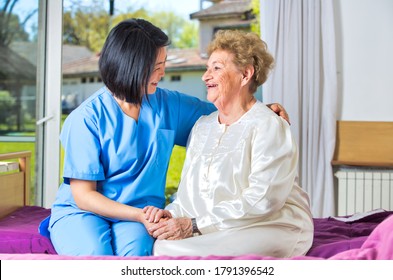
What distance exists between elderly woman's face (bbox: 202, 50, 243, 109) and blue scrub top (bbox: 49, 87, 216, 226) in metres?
0.21

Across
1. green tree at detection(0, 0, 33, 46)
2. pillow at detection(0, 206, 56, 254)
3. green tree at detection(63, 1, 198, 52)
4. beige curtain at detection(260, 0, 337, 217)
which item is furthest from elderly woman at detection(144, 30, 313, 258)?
green tree at detection(63, 1, 198, 52)

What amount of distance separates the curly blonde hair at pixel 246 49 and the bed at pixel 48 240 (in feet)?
1.89

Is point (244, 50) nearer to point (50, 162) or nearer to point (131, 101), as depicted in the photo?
point (131, 101)

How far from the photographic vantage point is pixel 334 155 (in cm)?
355

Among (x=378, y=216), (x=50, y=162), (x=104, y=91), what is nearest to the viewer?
(x=104, y=91)

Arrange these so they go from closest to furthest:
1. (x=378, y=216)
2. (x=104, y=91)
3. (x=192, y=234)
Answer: (x=192, y=234) < (x=104, y=91) < (x=378, y=216)

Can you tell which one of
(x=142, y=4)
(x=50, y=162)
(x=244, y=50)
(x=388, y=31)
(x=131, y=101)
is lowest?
(x=50, y=162)

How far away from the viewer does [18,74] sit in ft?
13.9

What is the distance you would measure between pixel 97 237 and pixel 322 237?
0.77 metres

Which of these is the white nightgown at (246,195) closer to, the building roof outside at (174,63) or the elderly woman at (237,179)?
the elderly woman at (237,179)

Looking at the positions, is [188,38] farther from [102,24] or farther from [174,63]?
[102,24]

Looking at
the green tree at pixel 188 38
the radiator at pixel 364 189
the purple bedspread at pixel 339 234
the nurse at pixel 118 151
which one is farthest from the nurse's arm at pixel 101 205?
the green tree at pixel 188 38

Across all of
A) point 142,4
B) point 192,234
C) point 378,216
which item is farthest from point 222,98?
point 142,4
